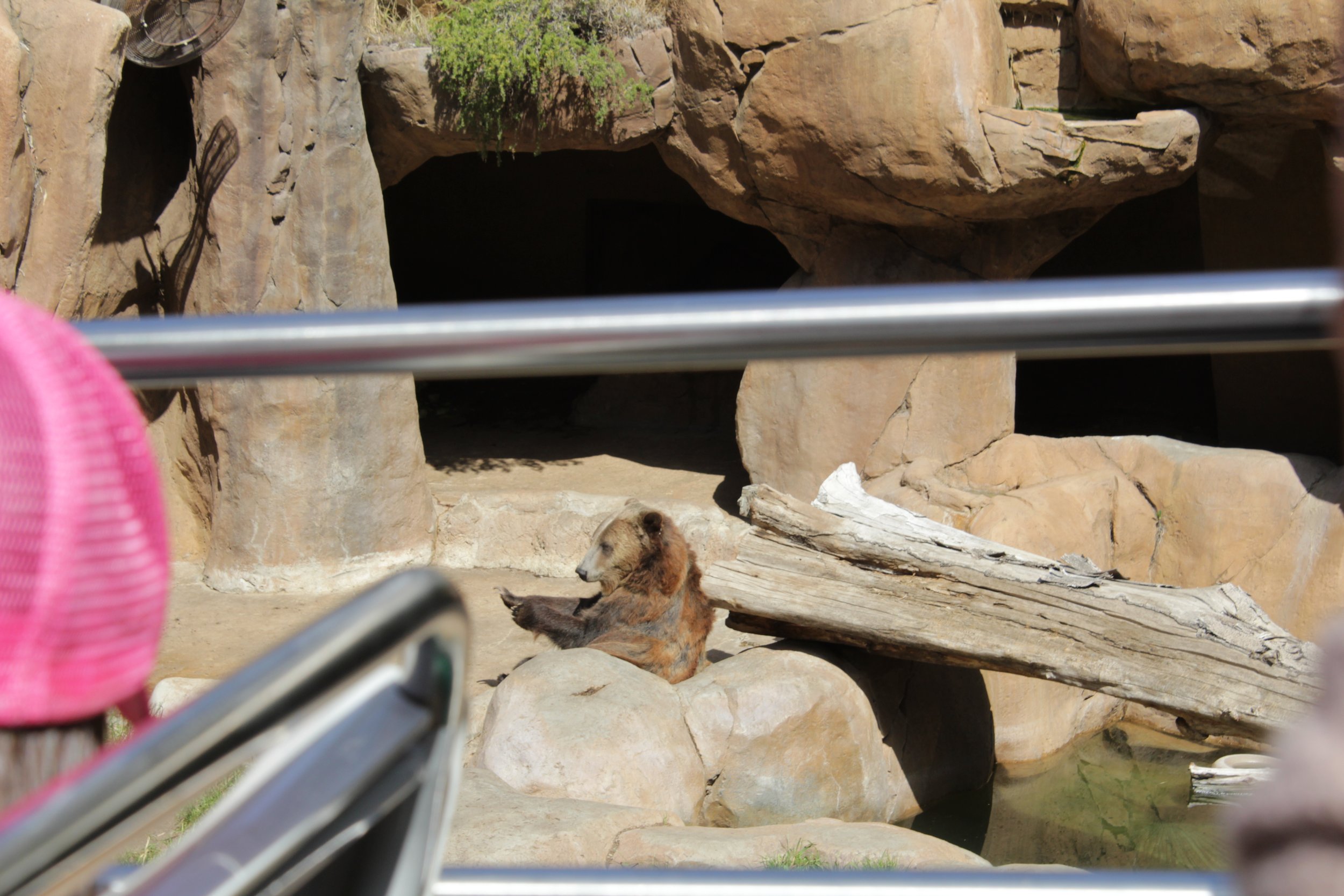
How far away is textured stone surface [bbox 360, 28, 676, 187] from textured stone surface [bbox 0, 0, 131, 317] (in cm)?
201

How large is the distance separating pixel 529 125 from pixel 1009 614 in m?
4.48

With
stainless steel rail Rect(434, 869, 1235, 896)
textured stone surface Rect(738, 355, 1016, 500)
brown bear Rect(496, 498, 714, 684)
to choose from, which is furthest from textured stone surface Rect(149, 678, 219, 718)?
stainless steel rail Rect(434, 869, 1235, 896)

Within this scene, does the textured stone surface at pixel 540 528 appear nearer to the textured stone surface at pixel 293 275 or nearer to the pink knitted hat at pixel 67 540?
the textured stone surface at pixel 293 275

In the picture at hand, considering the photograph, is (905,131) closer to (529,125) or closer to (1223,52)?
(1223,52)

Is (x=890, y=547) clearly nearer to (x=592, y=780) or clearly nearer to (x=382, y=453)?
(x=592, y=780)

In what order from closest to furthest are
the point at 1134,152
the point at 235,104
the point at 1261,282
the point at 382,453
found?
1. the point at 1261,282
2. the point at 1134,152
3. the point at 235,104
4. the point at 382,453

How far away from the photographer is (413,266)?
41.6 ft

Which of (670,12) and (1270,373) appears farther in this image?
(1270,373)

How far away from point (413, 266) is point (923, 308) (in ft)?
41.1

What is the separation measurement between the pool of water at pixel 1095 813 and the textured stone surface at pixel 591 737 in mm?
1631

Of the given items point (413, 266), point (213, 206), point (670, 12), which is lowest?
point (413, 266)

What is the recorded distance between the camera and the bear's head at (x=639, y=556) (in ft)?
18.1

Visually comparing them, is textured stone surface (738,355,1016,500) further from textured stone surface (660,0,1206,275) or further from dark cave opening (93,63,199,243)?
dark cave opening (93,63,199,243)

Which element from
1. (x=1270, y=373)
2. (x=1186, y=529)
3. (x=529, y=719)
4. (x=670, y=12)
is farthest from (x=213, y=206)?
(x=1270, y=373)
